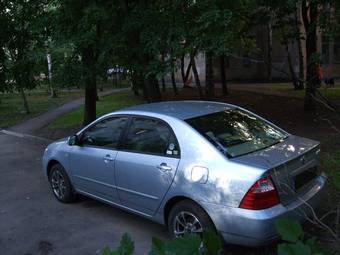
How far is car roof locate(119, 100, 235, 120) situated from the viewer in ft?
18.0

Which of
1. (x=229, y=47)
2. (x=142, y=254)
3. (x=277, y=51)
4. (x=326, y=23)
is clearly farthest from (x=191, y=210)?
(x=277, y=51)

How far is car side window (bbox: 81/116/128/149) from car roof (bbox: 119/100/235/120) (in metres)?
0.21

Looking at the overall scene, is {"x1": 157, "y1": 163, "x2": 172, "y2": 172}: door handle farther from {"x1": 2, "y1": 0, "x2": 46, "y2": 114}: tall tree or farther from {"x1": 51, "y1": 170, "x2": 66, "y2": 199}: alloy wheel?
{"x1": 2, "y1": 0, "x2": 46, "y2": 114}: tall tree

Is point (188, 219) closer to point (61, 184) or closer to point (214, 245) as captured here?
point (214, 245)

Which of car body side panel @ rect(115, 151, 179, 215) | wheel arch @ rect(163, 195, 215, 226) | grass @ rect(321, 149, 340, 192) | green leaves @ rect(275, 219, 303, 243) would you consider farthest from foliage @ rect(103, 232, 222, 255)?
grass @ rect(321, 149, 340, 192)

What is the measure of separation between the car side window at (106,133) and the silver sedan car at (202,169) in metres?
0.01

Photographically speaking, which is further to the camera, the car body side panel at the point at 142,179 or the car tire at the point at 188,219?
the car body side panel at the point at 142,179

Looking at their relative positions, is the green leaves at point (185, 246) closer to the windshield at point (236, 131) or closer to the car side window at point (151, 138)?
the windshield at point (236, 131)

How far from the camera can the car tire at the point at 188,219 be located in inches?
185

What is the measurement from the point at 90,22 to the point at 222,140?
576 cm

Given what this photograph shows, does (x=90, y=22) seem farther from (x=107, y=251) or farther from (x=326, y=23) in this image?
(x=107, y=251)

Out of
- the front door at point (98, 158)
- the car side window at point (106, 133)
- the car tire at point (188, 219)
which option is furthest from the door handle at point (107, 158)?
the car tire at point (188, 219)

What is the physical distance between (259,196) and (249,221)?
0.79ft

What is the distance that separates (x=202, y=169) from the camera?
15.5 feet
